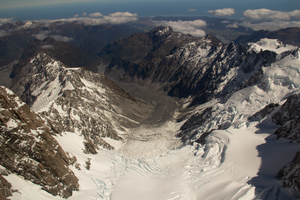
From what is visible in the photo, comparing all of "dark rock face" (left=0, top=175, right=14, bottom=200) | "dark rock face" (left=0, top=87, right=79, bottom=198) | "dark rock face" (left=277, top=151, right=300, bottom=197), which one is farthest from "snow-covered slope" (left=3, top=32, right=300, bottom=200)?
"dark rock face" (left=0, top=87, right=79, bottom=198)

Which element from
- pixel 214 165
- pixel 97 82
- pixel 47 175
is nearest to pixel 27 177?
pixel 47 175

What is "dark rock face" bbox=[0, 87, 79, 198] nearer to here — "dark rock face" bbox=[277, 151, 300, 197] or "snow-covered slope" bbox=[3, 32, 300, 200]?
"snow-covered slope" bbox=[3, 32, 300, 200]

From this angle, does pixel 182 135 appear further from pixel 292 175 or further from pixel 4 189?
pixel 4 189

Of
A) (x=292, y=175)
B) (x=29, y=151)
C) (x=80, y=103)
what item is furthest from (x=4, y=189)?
(x=80, y=103)

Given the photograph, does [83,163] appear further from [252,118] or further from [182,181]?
[252,118]

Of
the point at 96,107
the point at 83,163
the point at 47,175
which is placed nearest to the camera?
the point at 47,175

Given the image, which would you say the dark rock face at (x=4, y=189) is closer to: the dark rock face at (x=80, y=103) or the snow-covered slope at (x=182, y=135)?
the snow-covered slope at (x=182, y=135)
